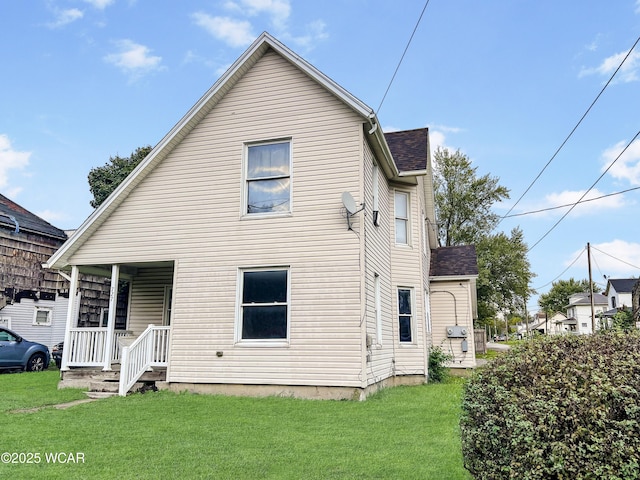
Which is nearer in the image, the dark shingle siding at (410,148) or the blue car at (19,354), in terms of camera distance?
the dark shingle siding at (410,148)

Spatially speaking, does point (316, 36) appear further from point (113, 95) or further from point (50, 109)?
point (50, 109)

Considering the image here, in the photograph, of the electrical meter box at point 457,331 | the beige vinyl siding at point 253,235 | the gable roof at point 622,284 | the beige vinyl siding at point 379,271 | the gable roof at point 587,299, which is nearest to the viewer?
the beige vinyl siding at point 253,235

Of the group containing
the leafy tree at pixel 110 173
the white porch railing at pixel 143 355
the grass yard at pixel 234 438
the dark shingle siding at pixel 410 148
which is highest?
the leafy tree at pixel 110 173

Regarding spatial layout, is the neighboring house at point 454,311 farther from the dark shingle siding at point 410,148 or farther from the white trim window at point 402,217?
the dark shingle siding at point 410,148

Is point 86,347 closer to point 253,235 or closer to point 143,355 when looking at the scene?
point 143,355

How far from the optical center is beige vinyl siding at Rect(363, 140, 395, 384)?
30.9 feet

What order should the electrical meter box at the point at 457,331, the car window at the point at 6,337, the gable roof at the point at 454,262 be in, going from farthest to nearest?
the gable roof at the point at 454,262
the electrical meter box at the point at 457,331
the car window at the point at 6,337

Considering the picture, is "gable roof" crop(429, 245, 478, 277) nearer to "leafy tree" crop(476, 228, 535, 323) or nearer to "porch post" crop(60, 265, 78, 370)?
"porch post" crop(60, 265, 78, 370)

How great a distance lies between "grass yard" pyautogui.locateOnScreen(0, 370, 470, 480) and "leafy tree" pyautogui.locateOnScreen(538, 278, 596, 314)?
8000 centimetres

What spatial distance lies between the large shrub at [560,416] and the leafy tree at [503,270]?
32986 mm

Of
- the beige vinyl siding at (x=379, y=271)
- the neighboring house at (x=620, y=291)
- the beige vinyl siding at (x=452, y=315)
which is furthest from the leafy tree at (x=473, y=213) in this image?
the beige vinyl siding at (x=379, y=271)

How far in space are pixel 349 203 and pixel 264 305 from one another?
281 centimetres

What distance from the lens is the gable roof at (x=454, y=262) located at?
15.6 m

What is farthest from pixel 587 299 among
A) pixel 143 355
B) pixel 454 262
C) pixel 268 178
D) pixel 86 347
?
pixel 86 347
